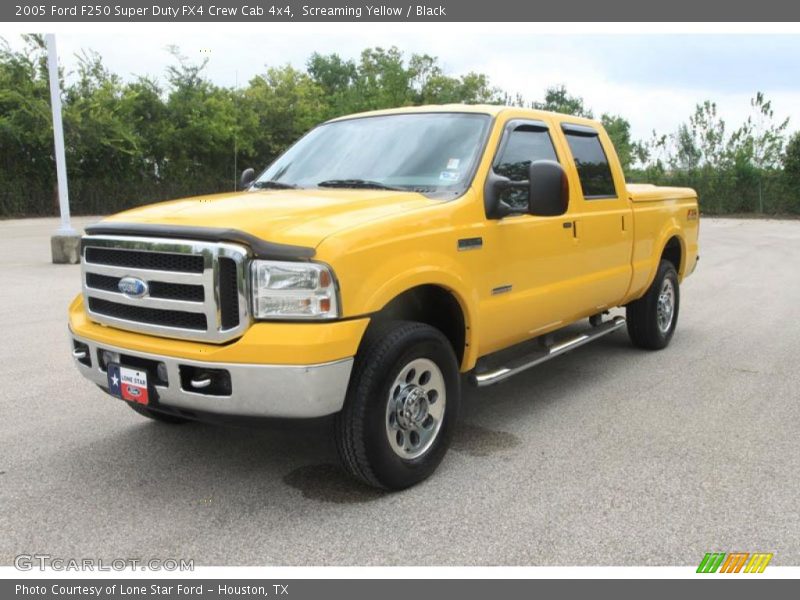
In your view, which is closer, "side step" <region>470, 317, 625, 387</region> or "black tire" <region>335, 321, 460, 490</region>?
"black tire" <region>335, 321, 460, 490</region>

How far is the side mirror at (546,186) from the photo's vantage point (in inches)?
162

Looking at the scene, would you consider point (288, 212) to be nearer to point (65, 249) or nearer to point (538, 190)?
point (538, 190)

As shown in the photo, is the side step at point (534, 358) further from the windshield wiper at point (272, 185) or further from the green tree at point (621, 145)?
the green tree at point (621, 145)

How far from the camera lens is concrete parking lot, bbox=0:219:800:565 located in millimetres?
3170

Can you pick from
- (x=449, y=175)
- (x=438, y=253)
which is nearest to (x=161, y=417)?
(x=438, y=253)

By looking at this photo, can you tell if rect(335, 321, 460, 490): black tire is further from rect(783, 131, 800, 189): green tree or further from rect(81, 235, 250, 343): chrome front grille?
rect(783, 131, 800, 189): green tree

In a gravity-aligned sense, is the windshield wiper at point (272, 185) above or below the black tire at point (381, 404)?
above

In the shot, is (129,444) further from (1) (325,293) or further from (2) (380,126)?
(2) (380,126)

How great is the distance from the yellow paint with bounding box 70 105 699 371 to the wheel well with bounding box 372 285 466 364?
6cm

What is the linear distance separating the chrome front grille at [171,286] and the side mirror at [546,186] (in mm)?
1801

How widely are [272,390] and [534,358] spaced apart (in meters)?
2.31

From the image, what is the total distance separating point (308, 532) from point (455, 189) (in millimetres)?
2070

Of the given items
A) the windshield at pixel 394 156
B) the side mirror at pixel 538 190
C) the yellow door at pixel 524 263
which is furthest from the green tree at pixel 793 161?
the side mirror at pixel 538 190

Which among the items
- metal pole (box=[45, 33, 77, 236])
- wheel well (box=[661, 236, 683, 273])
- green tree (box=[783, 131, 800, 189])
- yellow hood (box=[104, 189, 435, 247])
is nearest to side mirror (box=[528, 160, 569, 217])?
yellow hood (box=[104, 189, 435, 247])
